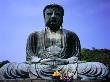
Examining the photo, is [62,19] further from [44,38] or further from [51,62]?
[51,62]

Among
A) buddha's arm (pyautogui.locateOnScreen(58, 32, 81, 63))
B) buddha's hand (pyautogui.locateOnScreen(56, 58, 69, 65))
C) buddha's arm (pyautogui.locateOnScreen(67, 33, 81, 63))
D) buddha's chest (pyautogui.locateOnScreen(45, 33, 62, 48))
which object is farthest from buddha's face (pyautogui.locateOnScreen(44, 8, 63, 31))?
buddha's hand (pyautogui.locateOnScreen(56, 58, 69, 65))

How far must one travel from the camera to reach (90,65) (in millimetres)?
13133

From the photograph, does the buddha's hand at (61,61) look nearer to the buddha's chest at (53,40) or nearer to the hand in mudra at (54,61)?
the hand in mudra at (54,61)

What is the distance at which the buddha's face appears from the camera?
14.6 m

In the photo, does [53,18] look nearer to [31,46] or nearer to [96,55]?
[31,46]

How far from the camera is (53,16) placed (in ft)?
48.0

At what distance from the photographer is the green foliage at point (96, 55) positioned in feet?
106

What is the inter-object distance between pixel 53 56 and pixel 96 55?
2039 centimetres

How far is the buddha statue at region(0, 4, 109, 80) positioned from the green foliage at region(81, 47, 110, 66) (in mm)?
16945

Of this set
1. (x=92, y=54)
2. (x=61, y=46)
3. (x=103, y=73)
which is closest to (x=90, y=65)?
(x=103, y=73)

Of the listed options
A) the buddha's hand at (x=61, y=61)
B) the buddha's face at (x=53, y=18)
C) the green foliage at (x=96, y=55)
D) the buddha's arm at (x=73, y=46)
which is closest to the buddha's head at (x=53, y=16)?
the buddha's face at (x=53, y=18)

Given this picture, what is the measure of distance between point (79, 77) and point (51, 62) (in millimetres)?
1032

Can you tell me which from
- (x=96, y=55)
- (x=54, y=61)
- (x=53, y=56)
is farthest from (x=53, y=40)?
(x=96, y=55)

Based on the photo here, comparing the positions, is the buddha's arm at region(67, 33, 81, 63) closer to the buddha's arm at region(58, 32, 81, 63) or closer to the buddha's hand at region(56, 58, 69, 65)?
the buddha's arm at region(58, 32, 81, 63)
